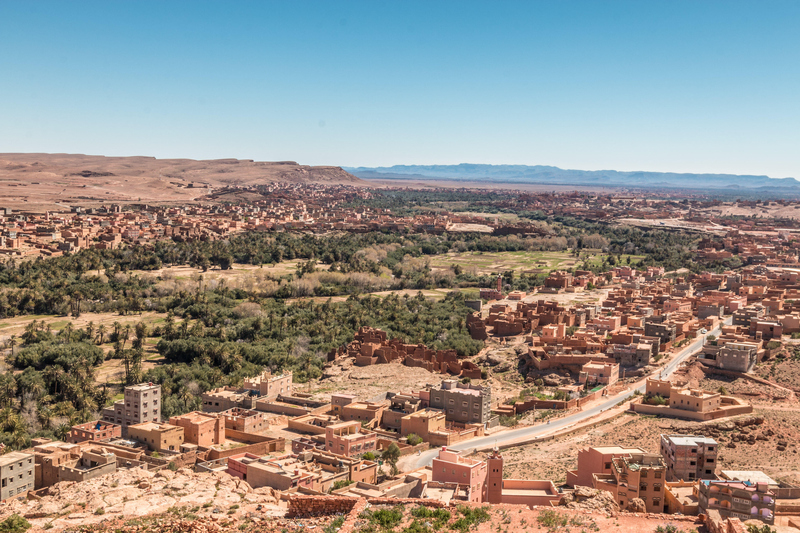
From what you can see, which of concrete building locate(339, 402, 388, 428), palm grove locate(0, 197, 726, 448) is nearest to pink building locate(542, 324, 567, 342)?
palm grove locate(0, 197, 726, 448)

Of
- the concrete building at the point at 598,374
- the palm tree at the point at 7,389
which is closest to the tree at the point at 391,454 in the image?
the concrete building at the point at 598,374

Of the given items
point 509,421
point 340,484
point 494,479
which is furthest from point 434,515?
point 509,421

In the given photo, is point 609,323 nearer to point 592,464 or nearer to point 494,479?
point 592,464

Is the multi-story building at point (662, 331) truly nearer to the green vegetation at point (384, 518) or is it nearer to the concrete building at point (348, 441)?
the concrete building at point (348, 441)

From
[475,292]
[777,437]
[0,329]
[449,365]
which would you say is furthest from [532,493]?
[475,292]

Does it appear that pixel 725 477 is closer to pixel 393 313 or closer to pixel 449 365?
pixel 449 365
